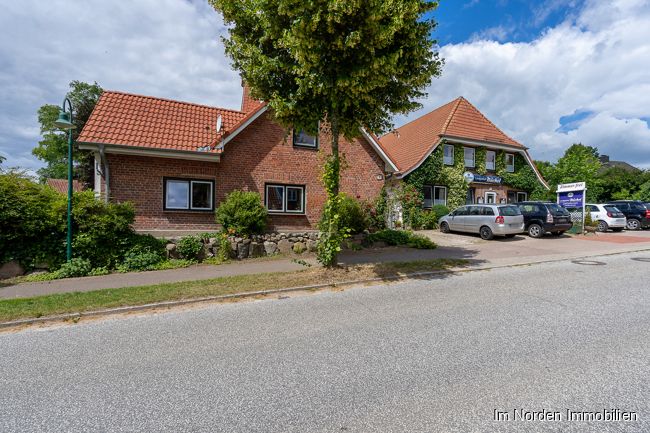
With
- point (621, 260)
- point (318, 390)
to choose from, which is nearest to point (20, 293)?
point (318, 390)

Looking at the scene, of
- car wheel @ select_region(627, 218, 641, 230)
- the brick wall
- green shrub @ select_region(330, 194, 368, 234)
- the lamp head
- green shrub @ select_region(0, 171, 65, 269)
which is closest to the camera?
the lamp head

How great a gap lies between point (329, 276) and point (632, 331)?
5.26 m

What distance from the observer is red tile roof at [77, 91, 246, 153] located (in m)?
11.5

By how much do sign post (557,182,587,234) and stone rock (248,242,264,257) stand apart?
16.2 meters

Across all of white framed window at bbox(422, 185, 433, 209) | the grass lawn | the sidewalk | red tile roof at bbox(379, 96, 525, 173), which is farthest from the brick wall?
white framed window at bbox(422, 185, 433, 209)

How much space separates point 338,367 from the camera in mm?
3564

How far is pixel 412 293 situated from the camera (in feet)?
21.9

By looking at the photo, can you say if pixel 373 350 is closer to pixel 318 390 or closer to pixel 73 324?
pixel 318 390

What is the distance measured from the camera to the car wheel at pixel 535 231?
15.3 meters

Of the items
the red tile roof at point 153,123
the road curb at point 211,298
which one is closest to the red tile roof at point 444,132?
the red tile roof at point 153,123

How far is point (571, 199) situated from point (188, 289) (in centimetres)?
1914

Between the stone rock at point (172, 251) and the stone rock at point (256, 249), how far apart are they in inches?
91.0

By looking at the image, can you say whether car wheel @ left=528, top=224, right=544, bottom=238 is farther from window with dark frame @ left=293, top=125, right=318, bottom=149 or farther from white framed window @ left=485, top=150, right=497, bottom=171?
window with dark frame @ left=293, top=125, right=318, bottom=149

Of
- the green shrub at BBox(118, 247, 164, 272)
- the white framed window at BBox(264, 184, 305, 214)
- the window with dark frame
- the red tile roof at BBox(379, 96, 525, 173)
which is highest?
the red tile roof at BBox(379, 96, 525, 173)
